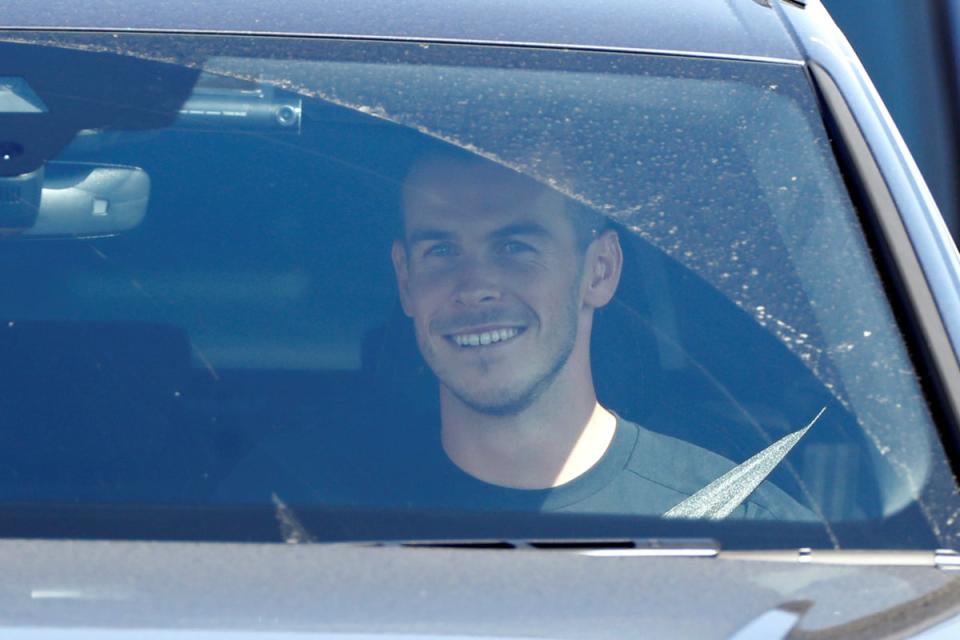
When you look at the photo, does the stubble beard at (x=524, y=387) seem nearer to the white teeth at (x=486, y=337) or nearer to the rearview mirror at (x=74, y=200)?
the white teeth at (x=486, y=337)

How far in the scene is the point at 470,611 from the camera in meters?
1.47

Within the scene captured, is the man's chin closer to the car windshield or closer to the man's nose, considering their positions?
the car windshield

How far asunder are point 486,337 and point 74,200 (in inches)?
28.3

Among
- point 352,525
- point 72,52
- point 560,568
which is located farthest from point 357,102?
point 560,568

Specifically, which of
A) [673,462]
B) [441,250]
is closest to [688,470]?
[673,462]

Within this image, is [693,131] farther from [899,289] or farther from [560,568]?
[560,568]

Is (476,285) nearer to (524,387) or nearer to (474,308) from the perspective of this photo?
(474,308)

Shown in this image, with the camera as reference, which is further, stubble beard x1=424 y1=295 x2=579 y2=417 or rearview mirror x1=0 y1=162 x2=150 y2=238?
rearview mirror x1=0 y1=162 x2=150 y2=238

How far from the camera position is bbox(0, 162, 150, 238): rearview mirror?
85.7 inches

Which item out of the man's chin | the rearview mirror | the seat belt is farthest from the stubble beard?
the rearview mirror

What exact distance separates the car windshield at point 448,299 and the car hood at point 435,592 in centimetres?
10

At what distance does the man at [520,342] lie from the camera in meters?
1.87

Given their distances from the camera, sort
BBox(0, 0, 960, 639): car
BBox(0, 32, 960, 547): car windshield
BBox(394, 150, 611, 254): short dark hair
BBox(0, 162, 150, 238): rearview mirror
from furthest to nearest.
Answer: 1. BBox(0, 162, 150, 238): rearview mirror
2. BBox(394, 150, 611, 254): short dark hair
3. BBox(0, 32, 960, 547): car windshield
4. BBox(0, 0, 960, 639): car

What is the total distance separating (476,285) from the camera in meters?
2.02
